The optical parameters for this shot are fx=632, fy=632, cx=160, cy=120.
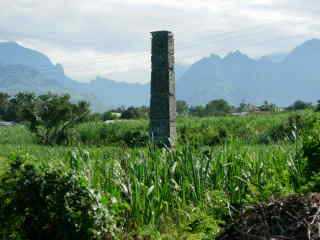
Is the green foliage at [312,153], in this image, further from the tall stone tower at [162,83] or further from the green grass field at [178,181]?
the tall stone tower at [162,83]

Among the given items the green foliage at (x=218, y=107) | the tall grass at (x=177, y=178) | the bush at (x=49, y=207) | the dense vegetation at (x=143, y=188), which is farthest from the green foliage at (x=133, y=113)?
the bush at (x=49, y=207)

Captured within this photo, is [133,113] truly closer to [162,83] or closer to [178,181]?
[162,83]

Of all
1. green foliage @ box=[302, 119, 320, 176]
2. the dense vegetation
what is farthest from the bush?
green foliage @ box=[302, 119, 320, 176]

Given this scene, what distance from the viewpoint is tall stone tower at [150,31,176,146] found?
13.7 m

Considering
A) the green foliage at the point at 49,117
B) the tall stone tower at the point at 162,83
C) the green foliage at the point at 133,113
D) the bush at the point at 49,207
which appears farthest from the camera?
the green foliage at the point at 133,113

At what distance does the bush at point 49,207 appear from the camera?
15.0 ft

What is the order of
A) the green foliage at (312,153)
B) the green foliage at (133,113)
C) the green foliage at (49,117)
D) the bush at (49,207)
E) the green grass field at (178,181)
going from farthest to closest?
the green foliage at (133,113) → the green foliage at (49,117) → the green foliage at (312,153) → the green grass field at (178,181) → the bush at (49,207)

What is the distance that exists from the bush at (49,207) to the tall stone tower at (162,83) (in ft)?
29.1

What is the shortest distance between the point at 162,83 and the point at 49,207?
9350mm

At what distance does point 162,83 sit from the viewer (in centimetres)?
1388

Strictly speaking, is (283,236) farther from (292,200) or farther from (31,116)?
(31,116)

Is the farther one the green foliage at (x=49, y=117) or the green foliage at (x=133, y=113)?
the green foliage at (x=133, y=113)

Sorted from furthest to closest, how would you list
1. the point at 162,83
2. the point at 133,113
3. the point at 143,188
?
the point at 133,113, the point at 162,83, the point at 143,188

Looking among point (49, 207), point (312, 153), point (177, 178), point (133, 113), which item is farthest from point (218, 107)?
point (49, 207)
